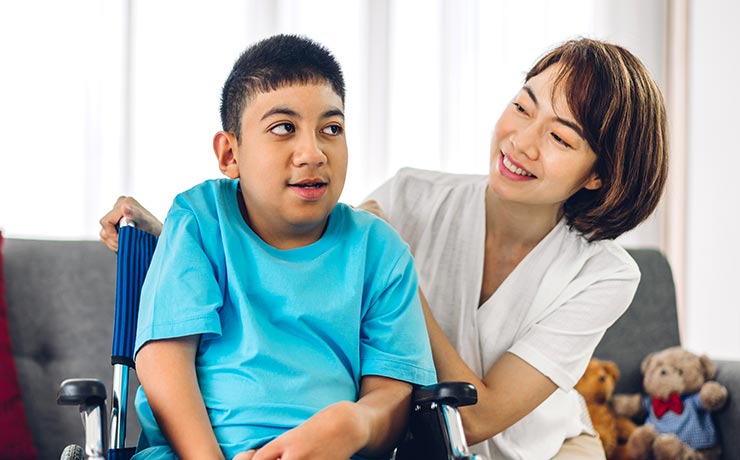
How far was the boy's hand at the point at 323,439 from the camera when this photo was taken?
1110mm

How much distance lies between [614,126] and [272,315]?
674mm

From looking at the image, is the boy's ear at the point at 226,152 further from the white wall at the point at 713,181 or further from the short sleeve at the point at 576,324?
the white wall at the point at 713,181

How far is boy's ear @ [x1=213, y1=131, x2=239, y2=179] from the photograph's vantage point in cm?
133

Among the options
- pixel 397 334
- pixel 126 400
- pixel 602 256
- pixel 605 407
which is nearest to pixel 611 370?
pixel 605 407

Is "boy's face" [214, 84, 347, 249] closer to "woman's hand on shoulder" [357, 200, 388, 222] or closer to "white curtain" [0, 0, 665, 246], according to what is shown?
"woman's hand on shoulder" [357, 200, 388, 222]

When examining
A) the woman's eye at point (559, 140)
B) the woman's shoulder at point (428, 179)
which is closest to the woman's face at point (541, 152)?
the woman's eye at point (559, 140)

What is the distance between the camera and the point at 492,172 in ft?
4.92

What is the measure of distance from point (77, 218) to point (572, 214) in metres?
1.84

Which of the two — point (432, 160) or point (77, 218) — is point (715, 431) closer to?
point (432, 160)

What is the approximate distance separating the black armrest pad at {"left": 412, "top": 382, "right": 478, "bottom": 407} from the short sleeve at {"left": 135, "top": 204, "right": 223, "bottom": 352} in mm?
315

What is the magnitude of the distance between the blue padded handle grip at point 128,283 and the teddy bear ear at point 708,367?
1534 millimetres

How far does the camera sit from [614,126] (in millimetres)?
1485

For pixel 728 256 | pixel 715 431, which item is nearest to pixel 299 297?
pixel 715 431

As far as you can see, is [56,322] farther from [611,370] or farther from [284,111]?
[611,370]
